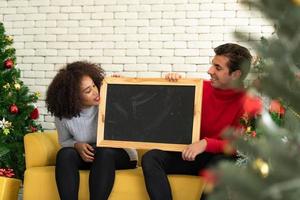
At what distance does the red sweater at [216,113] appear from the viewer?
241 centimetres

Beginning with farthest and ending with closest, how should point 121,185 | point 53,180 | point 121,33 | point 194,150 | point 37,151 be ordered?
point 121,33 < point 37,151 < point 53,180 < point 121,185 < point 194,150

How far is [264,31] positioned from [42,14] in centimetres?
168

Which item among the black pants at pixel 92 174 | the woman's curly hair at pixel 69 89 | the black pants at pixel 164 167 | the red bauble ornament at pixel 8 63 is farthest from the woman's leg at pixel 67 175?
the red bauble ornament at pixel 8 63

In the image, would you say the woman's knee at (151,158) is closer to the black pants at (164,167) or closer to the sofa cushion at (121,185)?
the black pants at (164,167)

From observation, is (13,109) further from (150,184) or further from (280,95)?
(280,95)

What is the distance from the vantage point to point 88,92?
9.06 feet

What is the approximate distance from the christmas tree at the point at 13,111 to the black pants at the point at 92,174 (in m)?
1.09

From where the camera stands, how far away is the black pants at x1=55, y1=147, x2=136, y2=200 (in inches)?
99.0

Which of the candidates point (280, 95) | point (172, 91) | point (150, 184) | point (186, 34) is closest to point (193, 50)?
point (186, 34)

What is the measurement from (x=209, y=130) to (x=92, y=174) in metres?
0.60

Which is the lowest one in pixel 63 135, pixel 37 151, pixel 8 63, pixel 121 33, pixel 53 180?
pixel 53 180

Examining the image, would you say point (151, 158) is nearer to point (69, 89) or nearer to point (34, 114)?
point (69, 89)

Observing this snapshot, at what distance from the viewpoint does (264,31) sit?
12.0ft

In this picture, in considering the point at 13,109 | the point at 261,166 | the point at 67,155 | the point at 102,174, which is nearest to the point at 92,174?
the point at 102,174
